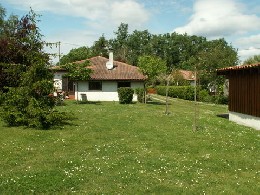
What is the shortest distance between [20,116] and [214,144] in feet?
30.4

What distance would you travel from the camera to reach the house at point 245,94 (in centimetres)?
1719

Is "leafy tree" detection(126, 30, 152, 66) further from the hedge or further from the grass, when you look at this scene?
the grass

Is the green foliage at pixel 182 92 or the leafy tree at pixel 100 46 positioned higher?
the leafy tree at pixel 100 46

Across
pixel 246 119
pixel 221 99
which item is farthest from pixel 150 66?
pixel 246 119

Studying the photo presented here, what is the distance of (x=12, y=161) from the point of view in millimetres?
9500

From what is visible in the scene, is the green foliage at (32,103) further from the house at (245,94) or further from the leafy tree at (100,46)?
the leafy tree at (100,46)

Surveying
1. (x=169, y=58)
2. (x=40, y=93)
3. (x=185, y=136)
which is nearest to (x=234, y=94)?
(x=185, y=136)

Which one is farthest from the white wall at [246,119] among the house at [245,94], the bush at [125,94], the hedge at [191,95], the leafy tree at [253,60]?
the leafy tree at [253,60]

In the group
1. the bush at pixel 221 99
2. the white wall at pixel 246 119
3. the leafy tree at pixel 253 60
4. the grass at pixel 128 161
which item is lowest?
the grass at pixel 128 161

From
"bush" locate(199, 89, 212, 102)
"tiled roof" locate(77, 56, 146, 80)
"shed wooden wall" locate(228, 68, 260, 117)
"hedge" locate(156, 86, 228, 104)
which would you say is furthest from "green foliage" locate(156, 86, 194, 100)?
"shed wooden wall" locate(228, 68, 260, 117)

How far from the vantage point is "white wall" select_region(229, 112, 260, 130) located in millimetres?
17266

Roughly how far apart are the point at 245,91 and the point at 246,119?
1.53 m

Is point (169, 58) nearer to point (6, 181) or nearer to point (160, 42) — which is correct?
point (160, 42)

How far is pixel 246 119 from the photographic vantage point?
1845 cm
